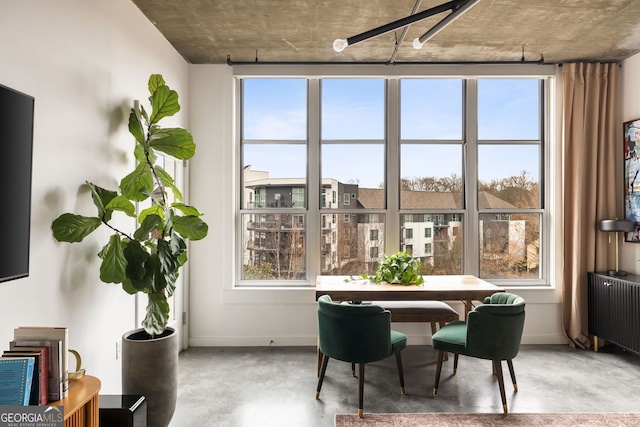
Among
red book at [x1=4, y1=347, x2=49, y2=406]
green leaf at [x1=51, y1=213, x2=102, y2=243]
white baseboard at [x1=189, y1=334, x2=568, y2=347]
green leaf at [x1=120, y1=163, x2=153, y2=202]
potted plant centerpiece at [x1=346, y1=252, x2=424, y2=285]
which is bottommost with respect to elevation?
white baseboard at [x1=189, y1=334, x2=568, y2=347]

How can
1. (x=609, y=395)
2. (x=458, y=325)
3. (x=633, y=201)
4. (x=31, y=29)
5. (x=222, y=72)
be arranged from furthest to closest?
(x=222, y=72), (x=633, y=201), (x=458, y=325), (x=609, y=395), (x=31, y=29)

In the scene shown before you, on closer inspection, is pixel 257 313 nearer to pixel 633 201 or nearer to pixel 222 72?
pixel 222 72

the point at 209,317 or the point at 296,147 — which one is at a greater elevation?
the point at 296,147

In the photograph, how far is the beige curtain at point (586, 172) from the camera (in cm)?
423

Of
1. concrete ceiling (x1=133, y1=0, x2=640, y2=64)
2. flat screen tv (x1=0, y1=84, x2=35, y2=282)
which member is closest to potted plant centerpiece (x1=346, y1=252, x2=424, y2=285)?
concrete ceiling (x1=133, y1=0, x2=640, y2=64)

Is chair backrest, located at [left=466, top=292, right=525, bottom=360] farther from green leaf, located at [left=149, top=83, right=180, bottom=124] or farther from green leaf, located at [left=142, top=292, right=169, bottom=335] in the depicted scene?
green leaf, located at [left=149, top=83, right=180, bottom=124]

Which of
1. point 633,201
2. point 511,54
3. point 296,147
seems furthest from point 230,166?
point 633,201

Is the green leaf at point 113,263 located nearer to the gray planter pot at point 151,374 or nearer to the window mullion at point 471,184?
the gray planter pot at point 151,374

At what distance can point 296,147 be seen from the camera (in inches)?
177

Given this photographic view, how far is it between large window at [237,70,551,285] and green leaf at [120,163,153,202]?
188 centimetres

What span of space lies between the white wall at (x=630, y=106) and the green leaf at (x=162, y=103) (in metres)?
4.47

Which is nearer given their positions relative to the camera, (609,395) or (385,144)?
(609,395)

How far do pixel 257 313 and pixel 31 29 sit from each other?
3187 millimetres

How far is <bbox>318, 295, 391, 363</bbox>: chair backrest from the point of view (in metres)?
2.83
